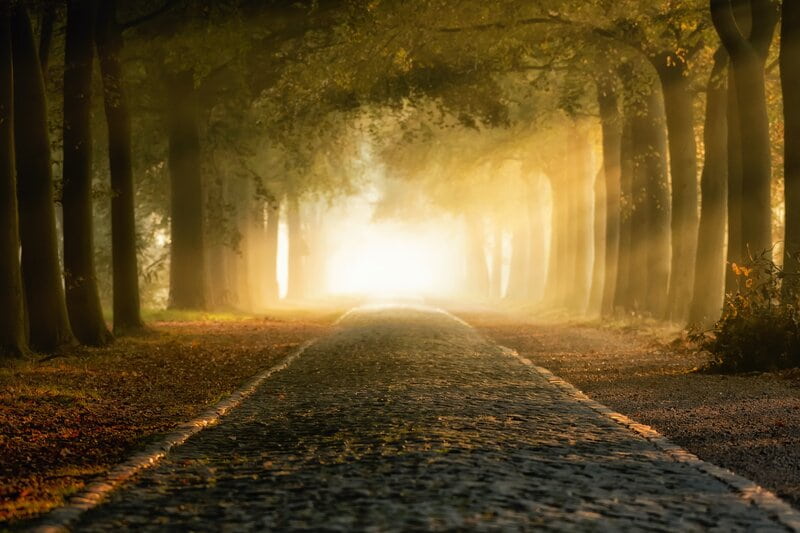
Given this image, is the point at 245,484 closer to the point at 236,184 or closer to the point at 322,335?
the point at 322,335

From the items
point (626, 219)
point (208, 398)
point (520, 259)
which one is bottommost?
point (208, 398)

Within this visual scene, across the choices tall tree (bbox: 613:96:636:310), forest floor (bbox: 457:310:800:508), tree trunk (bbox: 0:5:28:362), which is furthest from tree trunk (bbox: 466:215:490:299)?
tree trunk (bbox: 0:5:28:362)

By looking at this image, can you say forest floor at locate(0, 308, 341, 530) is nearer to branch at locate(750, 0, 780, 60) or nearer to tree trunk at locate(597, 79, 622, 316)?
branch at locate(750, 0, 780, 60)

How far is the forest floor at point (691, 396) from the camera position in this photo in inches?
275

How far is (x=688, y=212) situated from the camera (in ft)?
69.3

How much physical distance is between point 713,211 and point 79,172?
12.0 meters

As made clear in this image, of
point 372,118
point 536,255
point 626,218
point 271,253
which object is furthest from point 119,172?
point 536,255

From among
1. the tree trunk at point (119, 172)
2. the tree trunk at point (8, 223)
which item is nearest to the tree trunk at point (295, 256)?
the tree trunk at point (119, 172)

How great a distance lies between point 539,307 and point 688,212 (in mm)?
Answer: 17958

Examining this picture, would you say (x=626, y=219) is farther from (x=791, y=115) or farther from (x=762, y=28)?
(x=791, y=115)

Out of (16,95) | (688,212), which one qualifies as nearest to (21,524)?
(16,95)

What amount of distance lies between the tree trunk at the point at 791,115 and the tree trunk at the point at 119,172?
1119 centimetres

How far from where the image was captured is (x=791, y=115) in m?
13.8

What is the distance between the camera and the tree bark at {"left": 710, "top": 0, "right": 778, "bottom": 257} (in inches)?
588
